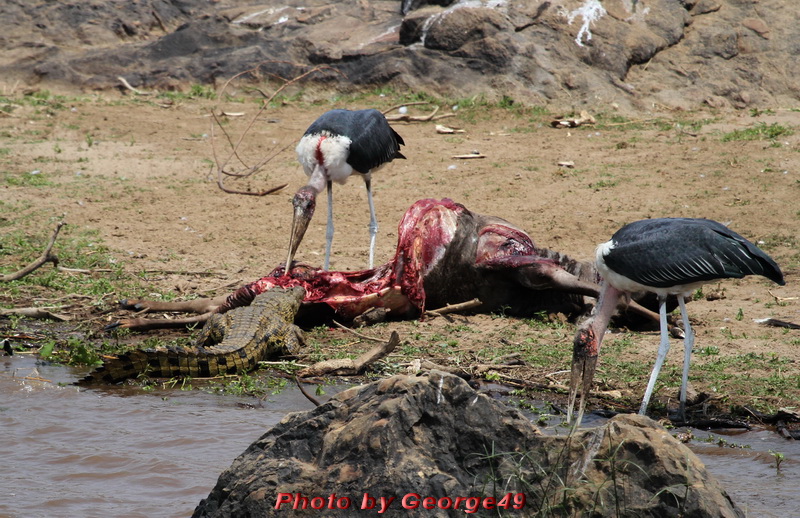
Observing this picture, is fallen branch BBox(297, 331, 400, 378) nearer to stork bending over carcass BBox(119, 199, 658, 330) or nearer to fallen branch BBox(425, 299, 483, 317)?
stork bending over carcass BBox(119, 199, 658, 330)

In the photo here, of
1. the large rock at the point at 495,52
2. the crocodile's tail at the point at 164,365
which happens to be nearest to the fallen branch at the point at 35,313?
the crocodile's tail at the point at 164,365

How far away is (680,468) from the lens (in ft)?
8.05

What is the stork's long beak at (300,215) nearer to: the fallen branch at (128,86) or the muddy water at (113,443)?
the muddy water at (113,443)

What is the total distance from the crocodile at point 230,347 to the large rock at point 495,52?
5.22 m

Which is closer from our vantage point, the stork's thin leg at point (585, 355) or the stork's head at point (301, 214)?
the stork's thin leg at point (585, 355)

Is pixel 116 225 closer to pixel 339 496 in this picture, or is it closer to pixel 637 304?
pixel 637 304

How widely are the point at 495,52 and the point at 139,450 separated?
9.13m

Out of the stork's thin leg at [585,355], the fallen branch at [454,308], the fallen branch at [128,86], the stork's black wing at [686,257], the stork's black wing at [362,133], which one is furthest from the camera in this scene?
the fallen branch at [128,86]

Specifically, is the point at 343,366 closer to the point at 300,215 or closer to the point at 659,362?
the point at 659,362

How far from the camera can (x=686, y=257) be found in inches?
168

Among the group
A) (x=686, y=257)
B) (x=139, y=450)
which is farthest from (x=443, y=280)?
(x=139, y=450)

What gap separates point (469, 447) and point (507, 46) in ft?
33.2

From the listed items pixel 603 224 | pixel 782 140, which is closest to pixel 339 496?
pixel 603 224

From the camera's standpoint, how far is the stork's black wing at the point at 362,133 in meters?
7.02
